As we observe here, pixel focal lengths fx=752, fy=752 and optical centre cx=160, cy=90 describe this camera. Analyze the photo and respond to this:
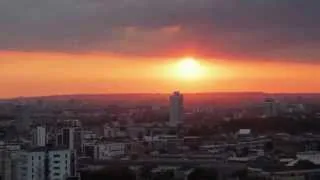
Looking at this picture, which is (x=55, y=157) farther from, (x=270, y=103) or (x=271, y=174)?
(x=270, y=103)

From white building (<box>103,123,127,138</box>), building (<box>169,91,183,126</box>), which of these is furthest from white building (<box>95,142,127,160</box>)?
building (<box>169,91,183,126</box>)

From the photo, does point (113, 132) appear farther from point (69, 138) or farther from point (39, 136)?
point (39, 136)

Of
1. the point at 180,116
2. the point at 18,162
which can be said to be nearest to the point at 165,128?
the point at 180,116

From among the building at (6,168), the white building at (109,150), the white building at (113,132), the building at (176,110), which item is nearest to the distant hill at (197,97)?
the building at (176,110)

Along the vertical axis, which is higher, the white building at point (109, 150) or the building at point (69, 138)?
the building at point (69, 138)

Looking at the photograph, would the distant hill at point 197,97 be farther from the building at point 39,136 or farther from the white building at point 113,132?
the building at point 39,136

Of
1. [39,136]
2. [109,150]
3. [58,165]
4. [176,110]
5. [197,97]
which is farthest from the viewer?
[197,97]

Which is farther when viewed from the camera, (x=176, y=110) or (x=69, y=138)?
(x=176, y=110)

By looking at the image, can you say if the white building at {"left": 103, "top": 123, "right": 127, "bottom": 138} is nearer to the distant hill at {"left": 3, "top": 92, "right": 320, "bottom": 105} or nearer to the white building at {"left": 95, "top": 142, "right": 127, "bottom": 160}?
the white building at {"left": 95, "top": 142, "right": 127, "bottom": 160}

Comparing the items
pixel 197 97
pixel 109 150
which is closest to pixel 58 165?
pixel 109 150
